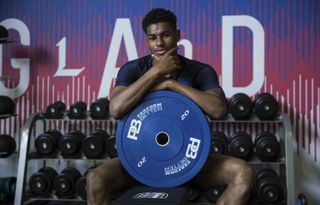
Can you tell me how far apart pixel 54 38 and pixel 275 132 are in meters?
2.04

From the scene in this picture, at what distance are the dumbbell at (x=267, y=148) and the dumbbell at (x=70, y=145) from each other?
1340 millimetres

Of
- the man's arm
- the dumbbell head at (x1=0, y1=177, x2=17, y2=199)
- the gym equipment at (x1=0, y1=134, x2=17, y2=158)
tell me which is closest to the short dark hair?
the man's arm

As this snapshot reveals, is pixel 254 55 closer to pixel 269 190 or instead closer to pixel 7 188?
pixel 269 190

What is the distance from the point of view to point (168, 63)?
5.58ft

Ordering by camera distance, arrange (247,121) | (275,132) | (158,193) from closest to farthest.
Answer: (158,193) < (247,121) < (275,132)

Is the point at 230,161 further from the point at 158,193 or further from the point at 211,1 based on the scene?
the point at 211,1

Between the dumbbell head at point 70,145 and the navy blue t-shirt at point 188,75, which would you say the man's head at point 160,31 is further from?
the dumbbell head at point 70,145

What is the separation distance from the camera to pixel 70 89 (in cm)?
364

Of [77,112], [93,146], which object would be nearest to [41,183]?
[93,146]

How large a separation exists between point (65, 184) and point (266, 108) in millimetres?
1577

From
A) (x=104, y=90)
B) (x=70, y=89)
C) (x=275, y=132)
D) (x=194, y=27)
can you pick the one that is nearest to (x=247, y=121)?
(x=275, y=132)

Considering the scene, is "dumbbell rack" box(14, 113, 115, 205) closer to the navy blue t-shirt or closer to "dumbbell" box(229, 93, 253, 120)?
"dumbbell" box(229, 93, 253, 120)

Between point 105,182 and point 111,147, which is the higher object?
point 105,182

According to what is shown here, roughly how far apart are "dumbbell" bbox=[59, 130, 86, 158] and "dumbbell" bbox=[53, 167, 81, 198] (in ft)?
0.49
